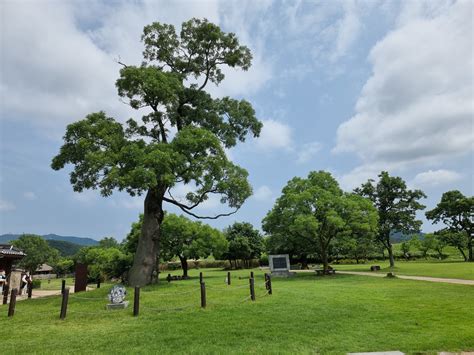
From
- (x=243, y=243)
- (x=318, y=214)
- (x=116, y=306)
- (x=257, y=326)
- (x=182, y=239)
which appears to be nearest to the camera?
(x=257, y=326)

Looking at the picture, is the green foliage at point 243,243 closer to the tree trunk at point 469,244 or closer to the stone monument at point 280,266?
the stone monument at point 280,266

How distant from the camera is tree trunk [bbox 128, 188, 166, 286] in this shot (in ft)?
58.8

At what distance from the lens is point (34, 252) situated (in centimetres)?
5828

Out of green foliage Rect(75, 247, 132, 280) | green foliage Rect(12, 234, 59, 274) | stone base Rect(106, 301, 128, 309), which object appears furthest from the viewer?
green foliage Rect(12, 234, 59, 274)

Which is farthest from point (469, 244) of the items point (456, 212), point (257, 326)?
point (257, 326)

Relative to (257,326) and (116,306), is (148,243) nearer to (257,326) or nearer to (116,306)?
(116,306)

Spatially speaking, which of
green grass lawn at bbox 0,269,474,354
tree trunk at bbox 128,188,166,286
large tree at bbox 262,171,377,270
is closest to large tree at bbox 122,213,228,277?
large tree at bbox 262,171,377,270

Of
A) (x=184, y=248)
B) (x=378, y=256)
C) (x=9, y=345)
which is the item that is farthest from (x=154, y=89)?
(x=378, y=256)

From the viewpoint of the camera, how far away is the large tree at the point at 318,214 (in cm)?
2608

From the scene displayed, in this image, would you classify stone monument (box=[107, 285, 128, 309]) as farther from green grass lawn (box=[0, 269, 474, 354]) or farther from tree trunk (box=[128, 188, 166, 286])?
tree trunk (box=[128, 188, 166, 286])

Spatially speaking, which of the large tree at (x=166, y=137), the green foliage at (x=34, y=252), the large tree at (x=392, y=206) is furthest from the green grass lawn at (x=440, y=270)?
the green foliage at (x=34, y=252)

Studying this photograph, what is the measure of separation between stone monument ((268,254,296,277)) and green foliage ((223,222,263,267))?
60.7ft

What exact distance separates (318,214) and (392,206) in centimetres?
1563

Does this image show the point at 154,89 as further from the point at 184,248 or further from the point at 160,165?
the point at 184,248
